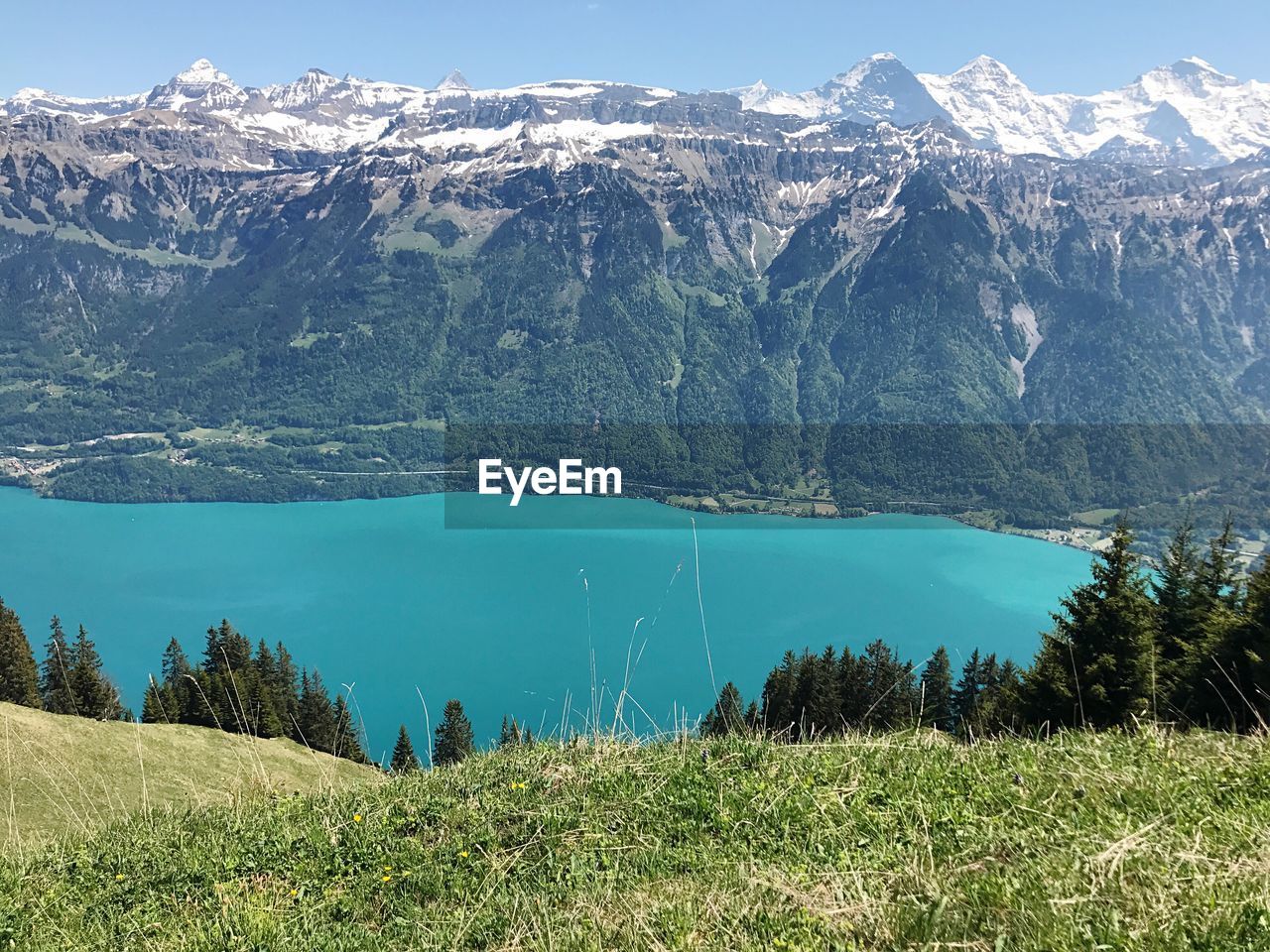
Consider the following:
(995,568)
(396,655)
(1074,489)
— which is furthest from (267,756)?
(1074,489)

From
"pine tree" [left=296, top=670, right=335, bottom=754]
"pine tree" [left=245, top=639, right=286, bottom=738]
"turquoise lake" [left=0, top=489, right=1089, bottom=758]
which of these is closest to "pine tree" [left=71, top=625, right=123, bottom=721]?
"pine tree" [left=245, top=639, right=286, bottom=738]

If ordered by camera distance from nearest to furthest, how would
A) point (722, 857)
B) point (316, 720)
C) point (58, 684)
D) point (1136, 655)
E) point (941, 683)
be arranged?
point (722, 857) < point (1136, 655) < point (941, 683) < point (58, 684) < point (316, 720)

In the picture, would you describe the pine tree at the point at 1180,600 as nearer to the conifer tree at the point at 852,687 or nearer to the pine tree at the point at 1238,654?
the pine tree at the point at 1238,654

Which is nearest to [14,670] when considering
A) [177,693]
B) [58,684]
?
[58,684]

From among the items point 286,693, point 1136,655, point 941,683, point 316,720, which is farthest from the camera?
point 286,693

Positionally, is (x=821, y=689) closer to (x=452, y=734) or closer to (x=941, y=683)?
(x=941, y=683)

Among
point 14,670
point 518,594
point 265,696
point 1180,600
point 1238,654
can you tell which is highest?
point 1238,654

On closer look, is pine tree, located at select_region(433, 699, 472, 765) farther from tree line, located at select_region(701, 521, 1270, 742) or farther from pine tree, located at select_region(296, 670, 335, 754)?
tree line, located at select_region(701, 521, 1270, 742)

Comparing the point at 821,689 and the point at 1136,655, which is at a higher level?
the point at 1136,655
